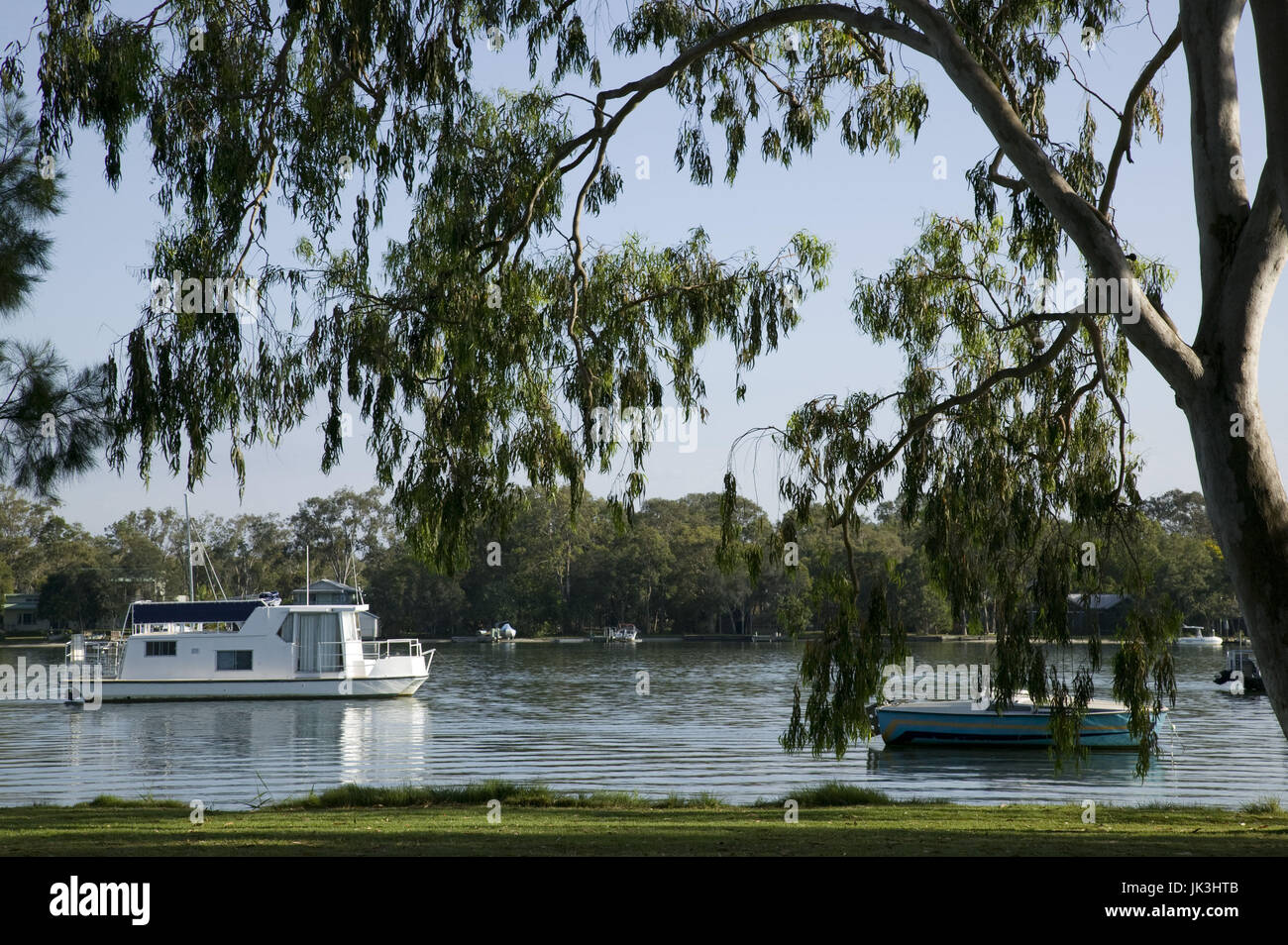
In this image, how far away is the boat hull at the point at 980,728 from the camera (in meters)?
22.3

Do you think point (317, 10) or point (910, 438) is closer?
point (317, 10)

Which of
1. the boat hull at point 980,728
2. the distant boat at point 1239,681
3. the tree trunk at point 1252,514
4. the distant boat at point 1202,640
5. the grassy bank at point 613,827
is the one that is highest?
the tree trunk at point 1252,514

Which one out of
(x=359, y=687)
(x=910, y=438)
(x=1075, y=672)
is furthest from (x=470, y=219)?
(x=359, y=687)

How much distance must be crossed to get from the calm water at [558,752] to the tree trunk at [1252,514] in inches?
348

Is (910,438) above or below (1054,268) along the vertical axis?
below

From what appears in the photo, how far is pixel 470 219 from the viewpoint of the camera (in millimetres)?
9102

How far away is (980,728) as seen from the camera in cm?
2242

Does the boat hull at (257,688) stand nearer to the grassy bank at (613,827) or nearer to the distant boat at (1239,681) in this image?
the grassy bank at (613,827)

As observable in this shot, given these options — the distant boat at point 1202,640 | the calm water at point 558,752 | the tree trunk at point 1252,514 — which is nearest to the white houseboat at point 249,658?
the calm water at point 558,752

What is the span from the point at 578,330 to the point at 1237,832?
6.54 m

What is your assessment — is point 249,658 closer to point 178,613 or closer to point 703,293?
point 178,613

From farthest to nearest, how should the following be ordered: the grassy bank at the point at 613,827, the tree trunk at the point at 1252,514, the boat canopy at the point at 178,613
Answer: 1. the boat canopy at the point at 178,613
2. the grassy bank at the point at 613,827
3. the tree trunk at the point at 1252,514

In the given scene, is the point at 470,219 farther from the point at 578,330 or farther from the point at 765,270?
the point at 765,270
